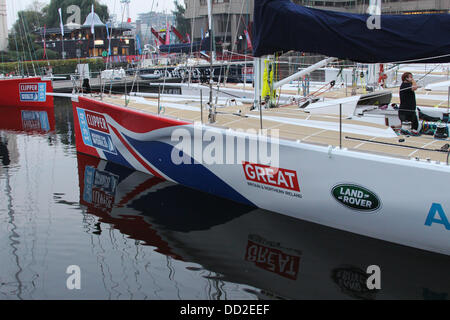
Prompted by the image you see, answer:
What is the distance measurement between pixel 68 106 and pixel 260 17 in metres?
15.5

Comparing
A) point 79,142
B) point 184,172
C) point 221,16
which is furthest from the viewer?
point 221,16

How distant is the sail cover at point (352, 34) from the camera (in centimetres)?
505

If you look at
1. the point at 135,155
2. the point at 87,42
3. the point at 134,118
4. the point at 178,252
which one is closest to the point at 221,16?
the point at 87,42

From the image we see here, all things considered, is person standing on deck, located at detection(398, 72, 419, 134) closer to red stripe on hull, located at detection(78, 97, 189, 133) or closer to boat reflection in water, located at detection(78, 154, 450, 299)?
boat reflection in water, located at detection(78, 154, 450, 299)

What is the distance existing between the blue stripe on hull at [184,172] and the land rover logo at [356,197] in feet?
5.09

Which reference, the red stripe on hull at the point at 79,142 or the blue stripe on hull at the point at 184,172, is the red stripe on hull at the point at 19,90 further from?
the blue stripe on hull at the point at 184,172

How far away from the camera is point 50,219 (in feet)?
20.2

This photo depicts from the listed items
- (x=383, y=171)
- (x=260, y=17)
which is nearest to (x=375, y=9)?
(x=260, y=17)

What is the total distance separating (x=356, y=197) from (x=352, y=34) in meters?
2.09

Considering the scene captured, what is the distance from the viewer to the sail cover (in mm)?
5047

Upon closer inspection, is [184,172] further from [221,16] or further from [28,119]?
[221,16]

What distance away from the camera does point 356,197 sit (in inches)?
199

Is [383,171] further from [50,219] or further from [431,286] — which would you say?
[50,219]
